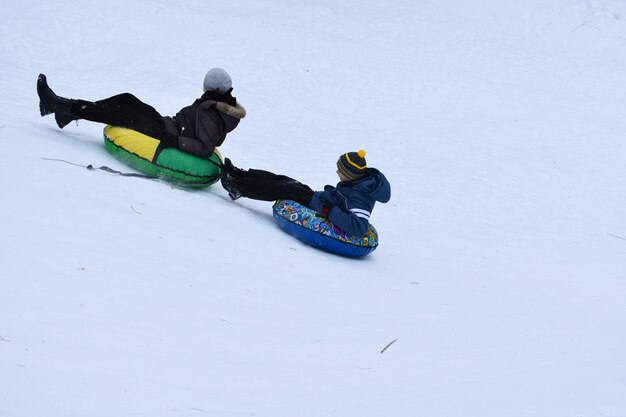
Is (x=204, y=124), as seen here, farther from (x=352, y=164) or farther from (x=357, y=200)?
(x=357, y=200)

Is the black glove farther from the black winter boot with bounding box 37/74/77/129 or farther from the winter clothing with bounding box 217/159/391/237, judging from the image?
the black winter boot with bounding box 37/74/77/129

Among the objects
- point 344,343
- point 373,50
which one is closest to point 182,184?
point 344,343

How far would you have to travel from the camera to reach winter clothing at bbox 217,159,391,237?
6.45 metres

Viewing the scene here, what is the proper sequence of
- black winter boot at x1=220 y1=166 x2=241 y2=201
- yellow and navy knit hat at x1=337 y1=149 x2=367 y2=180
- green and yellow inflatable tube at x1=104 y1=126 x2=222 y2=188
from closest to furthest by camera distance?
yellow and navy knit hat at x1=337 y1=149 x2=367 y2=180 < green and yellow inflatable tube at x1=104 y1=126 x2=222 y2=188 < black winter boot at x1=220 y1=166 x2=241 y2=201

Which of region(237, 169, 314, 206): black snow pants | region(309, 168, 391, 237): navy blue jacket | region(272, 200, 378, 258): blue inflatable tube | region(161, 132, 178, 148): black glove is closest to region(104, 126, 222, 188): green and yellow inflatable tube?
region(161, 132, 178, 148): black glove

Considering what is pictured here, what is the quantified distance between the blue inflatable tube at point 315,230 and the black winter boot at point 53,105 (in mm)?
2004

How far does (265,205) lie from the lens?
7379 mm

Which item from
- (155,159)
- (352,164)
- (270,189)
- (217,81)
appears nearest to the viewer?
(352,164)

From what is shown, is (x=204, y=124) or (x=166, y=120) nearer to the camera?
(x=204, y=124)

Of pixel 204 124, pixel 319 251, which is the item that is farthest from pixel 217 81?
pixel 319 251

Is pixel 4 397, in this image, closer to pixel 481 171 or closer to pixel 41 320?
pixel 41 320

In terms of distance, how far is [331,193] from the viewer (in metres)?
6.64

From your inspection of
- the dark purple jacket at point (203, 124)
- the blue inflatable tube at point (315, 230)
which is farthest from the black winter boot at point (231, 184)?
the blue inflatable tube at point (315, 230)

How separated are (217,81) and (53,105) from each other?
144 cm
